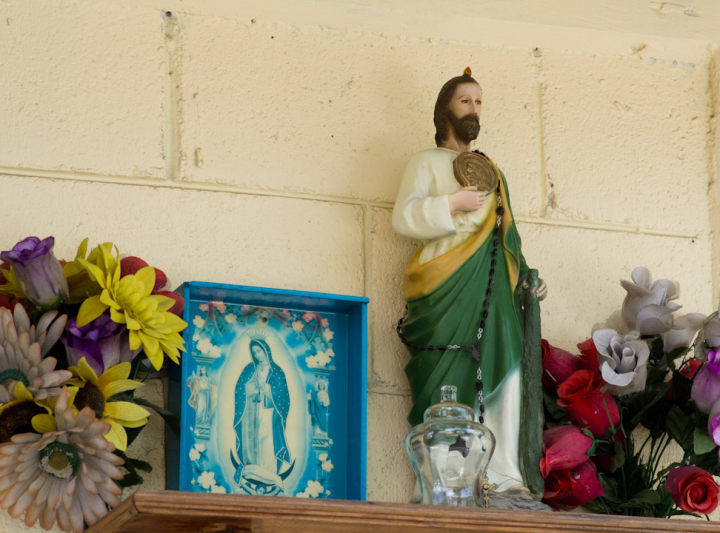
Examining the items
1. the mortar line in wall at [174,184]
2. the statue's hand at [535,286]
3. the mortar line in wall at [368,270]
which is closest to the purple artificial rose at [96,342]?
the mortar line in wall at [174,184]

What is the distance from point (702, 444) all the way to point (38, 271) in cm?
107

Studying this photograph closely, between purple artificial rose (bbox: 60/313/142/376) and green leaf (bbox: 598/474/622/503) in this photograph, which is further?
green leaf (bbox: 598/474/622/503)

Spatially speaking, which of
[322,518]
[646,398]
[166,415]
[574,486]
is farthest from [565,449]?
[166,415]

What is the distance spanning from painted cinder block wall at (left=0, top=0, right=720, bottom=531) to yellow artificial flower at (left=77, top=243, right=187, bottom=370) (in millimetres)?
200

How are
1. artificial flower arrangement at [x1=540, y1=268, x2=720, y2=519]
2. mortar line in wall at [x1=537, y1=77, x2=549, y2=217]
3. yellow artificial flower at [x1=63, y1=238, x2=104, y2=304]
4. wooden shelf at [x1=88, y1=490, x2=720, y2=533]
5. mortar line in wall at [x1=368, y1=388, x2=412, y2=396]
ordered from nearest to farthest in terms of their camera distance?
wooden shelf at [x1=88, y1=490, x2=720, y2=533]
yellow artificial flower at [x1=63, y1=238, x2=104, y2=304]
artificial flower arrangement at [x1=540, y1=268, x2=720, y2=519]
mortar line in wall at [x1=368, y1=388, x2=412, y2=396]
mortar line in wall at [x1=537, y1=77, x2=549, y2=217]

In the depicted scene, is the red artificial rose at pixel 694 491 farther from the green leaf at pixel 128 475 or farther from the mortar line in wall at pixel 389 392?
the green leaf at pixel 128 475

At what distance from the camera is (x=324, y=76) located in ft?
7.11

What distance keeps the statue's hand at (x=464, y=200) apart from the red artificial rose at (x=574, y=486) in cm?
45

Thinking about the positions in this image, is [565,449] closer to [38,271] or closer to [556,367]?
[556,367]

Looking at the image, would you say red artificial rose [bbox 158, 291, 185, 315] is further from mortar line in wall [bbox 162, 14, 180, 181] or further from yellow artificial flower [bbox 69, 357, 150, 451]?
mortar line in wall [bbox 162, 14, 180, 181]

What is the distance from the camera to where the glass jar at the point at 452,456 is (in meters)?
1.68

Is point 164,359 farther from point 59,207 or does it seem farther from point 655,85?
point 655,85

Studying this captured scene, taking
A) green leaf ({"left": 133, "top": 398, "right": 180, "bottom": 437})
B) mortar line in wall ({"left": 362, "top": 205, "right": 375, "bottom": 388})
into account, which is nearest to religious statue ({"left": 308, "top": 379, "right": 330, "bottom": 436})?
mortar line in wall ({"left": 362, "top": 205, "right": 375, "bottom": 388})

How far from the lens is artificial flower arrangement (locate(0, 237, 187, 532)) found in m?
1.66
